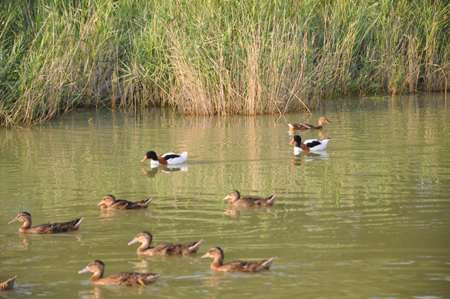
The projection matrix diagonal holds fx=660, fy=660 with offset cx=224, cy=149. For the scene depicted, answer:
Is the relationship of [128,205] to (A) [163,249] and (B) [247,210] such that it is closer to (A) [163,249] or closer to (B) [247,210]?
(B) [247,210]

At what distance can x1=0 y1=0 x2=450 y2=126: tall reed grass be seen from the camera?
16.4 m

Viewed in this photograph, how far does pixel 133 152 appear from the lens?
500 inches

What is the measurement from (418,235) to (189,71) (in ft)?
36.5

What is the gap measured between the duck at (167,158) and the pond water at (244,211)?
0.58 feet

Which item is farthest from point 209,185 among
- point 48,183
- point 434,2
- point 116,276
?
point 434,2

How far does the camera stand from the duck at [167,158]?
37.2 feet

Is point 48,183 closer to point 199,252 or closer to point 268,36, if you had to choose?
point 199,252

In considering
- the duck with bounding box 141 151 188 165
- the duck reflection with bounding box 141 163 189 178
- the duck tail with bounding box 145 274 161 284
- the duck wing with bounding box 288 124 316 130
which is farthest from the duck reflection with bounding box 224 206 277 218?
the duck wing with bounding box 288 124 316 130

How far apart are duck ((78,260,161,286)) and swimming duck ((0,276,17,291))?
580 mm

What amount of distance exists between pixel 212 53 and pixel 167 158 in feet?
20.7

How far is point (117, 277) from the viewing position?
5.77 meters

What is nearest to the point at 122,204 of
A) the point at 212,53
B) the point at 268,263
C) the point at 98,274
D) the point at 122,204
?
the point at 122,204

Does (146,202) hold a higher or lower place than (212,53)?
lower

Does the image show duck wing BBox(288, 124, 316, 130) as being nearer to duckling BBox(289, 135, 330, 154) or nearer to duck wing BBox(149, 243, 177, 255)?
duckling BBox(289, 135, 330, 154)
